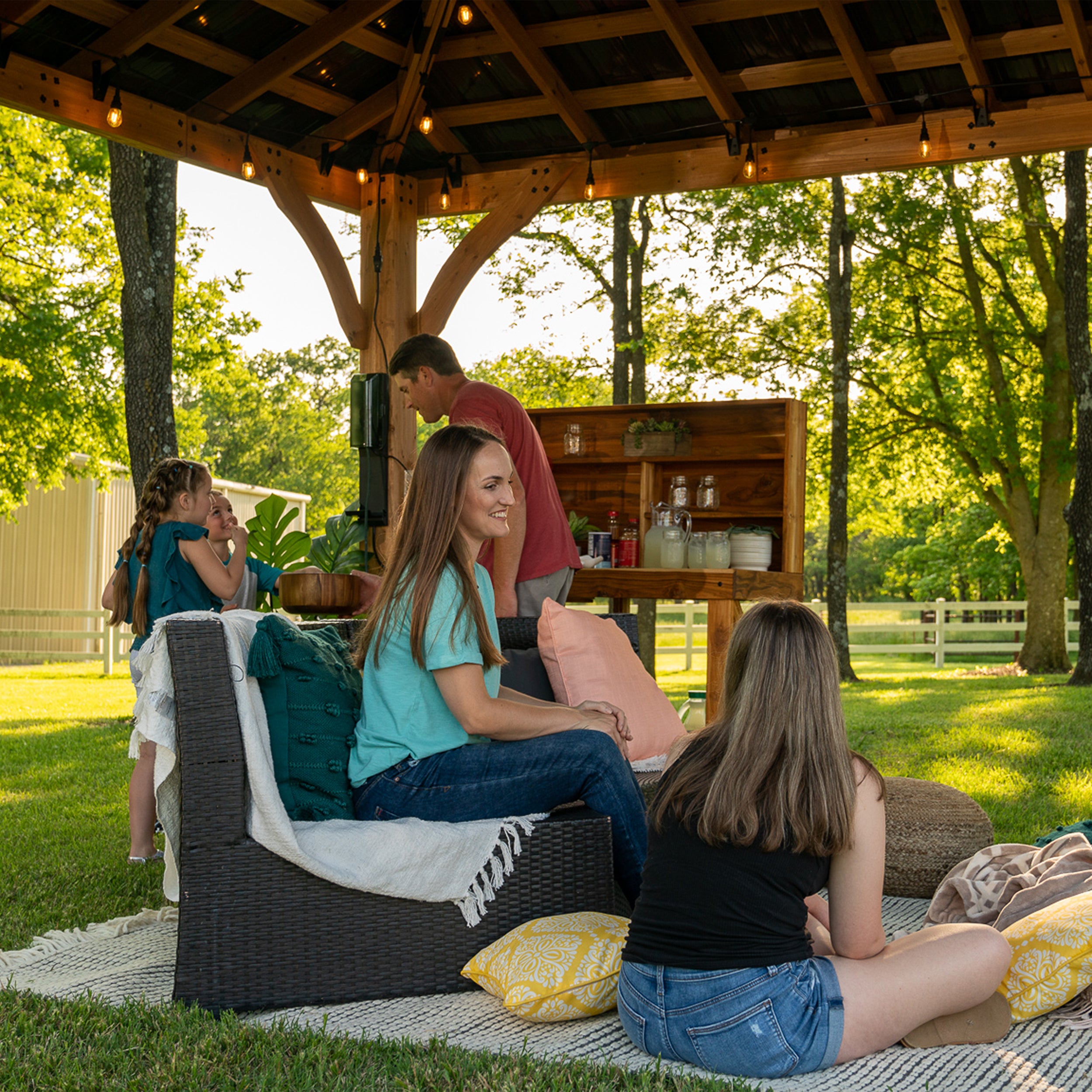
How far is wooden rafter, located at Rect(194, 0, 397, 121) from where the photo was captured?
5746mm

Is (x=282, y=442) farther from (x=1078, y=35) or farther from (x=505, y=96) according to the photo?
(x=1078, y=35)

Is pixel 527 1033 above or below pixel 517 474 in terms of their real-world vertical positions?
below

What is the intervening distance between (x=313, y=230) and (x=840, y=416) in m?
8.70

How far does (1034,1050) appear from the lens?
Answer: 2639 mm

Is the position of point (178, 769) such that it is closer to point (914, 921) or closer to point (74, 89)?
point (914, 921)

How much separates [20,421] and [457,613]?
12.5 meters

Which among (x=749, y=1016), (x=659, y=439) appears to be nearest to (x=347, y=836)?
(x=749, y=1016)

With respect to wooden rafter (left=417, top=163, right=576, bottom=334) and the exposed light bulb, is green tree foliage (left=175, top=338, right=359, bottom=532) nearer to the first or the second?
wooden rafter (left=417, top=163, right=576, bottom=334)

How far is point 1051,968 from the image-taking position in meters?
2.80

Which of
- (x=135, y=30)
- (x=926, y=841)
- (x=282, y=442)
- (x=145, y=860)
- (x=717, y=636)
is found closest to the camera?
(x=926, y=841)

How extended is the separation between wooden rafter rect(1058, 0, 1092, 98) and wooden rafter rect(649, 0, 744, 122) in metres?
1.56

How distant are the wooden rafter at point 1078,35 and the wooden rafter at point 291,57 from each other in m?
3.02

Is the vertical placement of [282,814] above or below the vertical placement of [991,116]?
below

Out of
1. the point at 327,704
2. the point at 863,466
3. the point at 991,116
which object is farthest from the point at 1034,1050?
the point at 863,466
